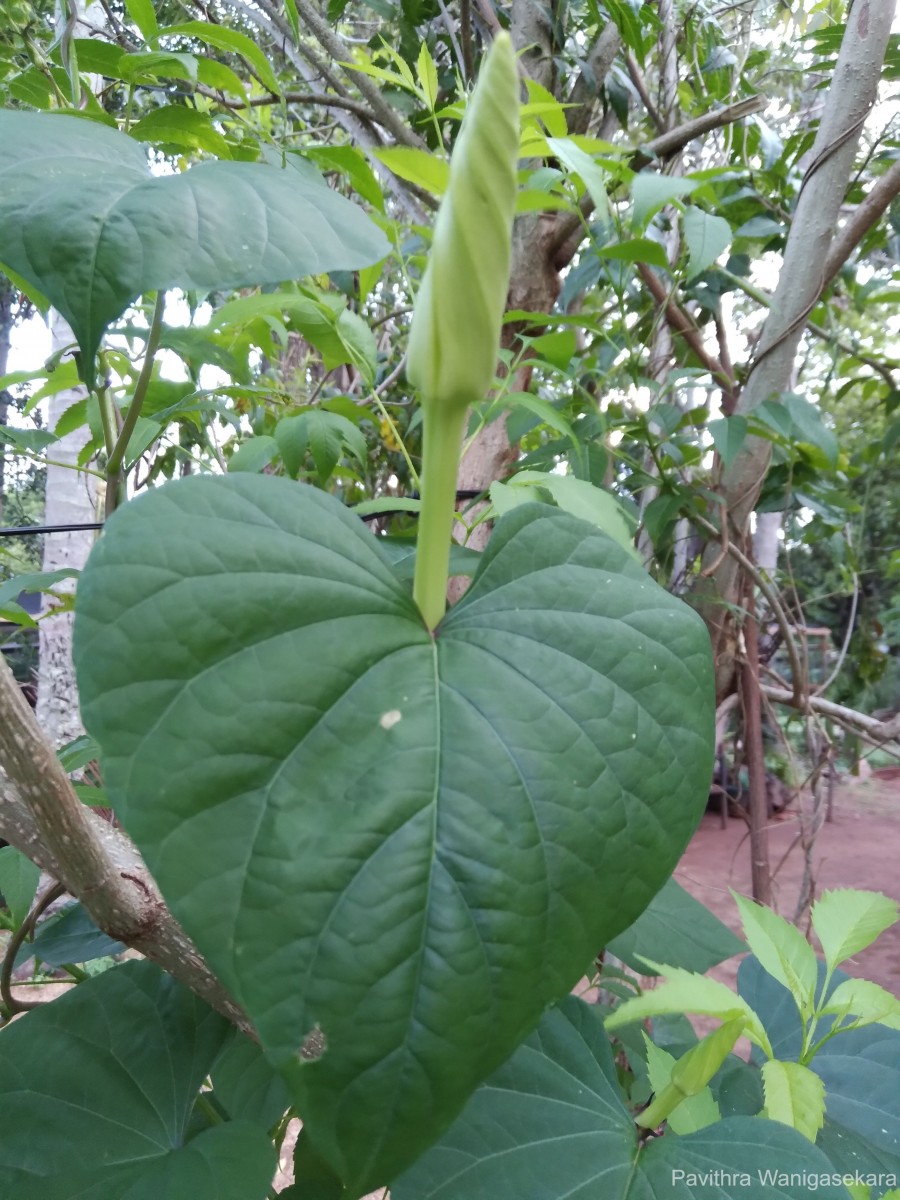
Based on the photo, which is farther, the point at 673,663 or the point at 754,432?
the point at 754,432

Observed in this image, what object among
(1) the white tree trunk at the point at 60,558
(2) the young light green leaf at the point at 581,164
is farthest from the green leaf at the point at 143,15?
(1) the white tree trunk at the point at 60,558

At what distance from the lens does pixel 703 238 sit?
0.69 metres

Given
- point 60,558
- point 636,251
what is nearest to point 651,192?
point 636,251

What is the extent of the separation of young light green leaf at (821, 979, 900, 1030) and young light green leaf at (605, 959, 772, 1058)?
0.21 feet

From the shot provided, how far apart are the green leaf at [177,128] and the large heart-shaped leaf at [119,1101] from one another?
554 mm

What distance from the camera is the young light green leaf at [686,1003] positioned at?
0.31 metres

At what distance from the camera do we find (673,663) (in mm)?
306

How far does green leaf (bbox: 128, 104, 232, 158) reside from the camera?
1.65ft

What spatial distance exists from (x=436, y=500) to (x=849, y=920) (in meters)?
0.33

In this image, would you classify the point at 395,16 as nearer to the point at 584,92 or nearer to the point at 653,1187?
the point at 584,92

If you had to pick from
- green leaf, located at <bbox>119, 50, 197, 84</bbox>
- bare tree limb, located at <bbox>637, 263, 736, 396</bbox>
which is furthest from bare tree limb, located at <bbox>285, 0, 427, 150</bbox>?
green leaf, located at <bbox>119, 50, 197, 84</bbox>

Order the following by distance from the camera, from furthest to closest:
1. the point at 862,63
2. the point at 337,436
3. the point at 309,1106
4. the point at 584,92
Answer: the point at 584,92
the point at 862,63
the point at 337,436
the point at 309,1106

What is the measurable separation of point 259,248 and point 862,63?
885 millimetres

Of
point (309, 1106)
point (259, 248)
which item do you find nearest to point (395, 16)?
point (259, 248)
